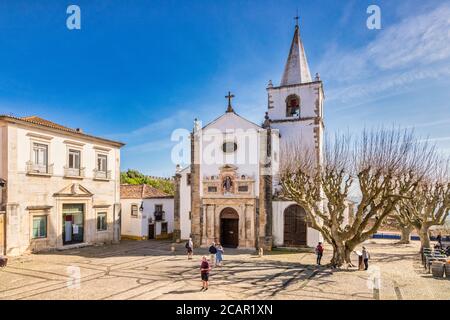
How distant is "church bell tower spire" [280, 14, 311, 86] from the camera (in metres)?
29.2

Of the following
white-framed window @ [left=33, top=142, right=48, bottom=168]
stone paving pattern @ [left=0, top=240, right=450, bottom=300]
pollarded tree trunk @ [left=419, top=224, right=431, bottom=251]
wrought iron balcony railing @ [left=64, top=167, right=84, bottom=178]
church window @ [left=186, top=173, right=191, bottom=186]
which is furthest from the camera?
church window @ [left=186, top=173, right=191, bottom=186]

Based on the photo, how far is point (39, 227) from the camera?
22750 millimetres

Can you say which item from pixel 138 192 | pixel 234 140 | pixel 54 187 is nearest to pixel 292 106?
pixel 234 140

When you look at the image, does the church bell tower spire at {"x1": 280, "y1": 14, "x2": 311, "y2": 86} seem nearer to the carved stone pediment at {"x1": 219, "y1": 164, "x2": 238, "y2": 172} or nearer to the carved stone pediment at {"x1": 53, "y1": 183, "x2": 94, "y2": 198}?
the carved stone pediment at {"x1": 219, "y1": 164, "x2": 238, "y2": 172}

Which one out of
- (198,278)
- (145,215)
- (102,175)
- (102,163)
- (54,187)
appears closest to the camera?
(198,278)

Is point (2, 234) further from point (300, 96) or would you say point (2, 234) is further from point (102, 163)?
point (300, 96)

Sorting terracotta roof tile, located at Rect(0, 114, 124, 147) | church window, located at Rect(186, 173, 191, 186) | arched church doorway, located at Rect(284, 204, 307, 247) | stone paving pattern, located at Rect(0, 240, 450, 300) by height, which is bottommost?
stone paving pattern, located at Rect(0, 240, 450, 300)

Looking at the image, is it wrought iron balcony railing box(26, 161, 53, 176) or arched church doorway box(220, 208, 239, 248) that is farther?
arched church doorway box(220, 208, 239, 248)

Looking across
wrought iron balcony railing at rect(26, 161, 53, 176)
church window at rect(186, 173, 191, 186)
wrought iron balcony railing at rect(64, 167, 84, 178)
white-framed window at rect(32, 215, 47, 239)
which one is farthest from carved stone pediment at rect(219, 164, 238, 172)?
white-framed window at rect(32, 215, 47, 239)

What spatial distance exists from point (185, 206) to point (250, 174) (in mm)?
7066

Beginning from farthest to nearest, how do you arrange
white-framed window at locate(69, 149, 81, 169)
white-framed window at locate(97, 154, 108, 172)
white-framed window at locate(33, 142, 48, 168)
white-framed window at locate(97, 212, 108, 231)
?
white-framed window at locate(97, 154, 108, 172)
white-framed window at locate(97, 212, 108, 231)
white-framed window at locate(69, 149, 81, 169)
white-framed window at locate(33, 142, 48, 168)

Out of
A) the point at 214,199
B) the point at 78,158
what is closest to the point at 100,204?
the point at 78,158

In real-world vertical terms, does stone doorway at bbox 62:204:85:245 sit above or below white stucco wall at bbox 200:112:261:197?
below

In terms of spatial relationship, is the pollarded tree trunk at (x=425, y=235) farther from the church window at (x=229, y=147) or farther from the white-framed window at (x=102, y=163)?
the white-framed window at (x=102, y=163)
